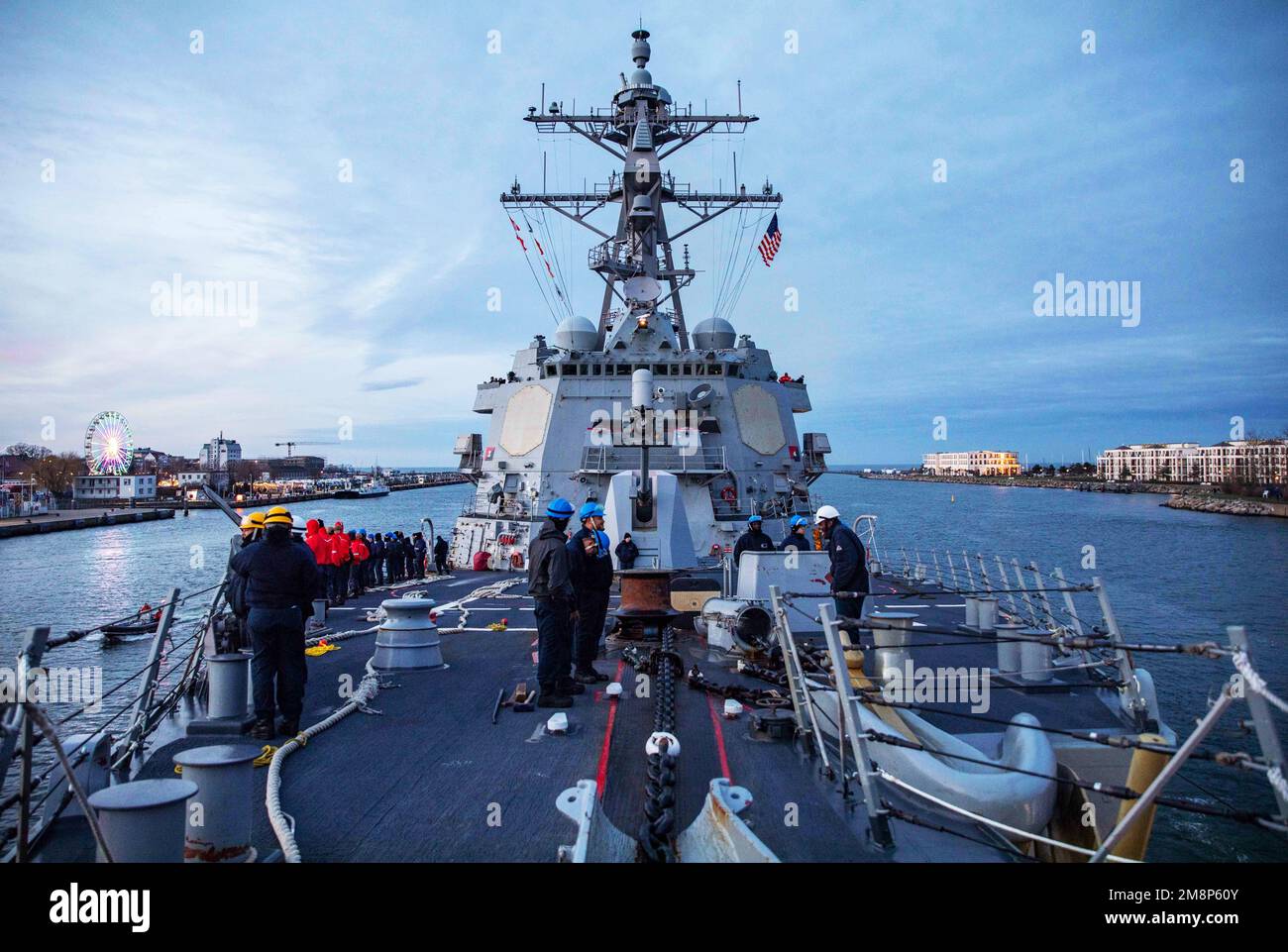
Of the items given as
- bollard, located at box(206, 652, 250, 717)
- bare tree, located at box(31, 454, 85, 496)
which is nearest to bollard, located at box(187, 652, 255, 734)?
bollard, located at box(206, 652, 250, 717)

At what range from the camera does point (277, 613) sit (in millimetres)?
4875

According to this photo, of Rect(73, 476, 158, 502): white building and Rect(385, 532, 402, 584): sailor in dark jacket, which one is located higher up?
Rect(73, 476, 158, 502): white building

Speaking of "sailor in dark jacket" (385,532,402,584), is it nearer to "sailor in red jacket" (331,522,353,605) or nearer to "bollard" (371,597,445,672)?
"sailor in red jacket" (331,522,353,605)

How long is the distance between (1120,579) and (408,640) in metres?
26.1

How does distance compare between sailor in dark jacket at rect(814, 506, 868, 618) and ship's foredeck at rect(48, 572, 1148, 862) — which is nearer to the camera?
ship's foredeck at rect(48, 572, 1148, 862)

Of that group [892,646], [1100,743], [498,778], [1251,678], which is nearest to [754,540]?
[892,646]

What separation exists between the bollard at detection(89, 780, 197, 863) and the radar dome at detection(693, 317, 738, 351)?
15.8 m

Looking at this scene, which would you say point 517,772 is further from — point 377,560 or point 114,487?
point 114,487

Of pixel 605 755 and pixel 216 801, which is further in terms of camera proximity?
pixel 605 755

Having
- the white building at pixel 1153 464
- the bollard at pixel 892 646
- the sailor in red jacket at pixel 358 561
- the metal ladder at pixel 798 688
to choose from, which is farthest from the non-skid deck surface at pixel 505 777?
the white building at pixel 1153 464

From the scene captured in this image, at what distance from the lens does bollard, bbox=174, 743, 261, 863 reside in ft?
9.45

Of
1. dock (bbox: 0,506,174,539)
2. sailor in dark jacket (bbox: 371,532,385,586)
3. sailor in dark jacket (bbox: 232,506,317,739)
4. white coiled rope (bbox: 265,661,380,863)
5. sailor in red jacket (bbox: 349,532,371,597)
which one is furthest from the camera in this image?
dock (bbox: 0,506,174,539)

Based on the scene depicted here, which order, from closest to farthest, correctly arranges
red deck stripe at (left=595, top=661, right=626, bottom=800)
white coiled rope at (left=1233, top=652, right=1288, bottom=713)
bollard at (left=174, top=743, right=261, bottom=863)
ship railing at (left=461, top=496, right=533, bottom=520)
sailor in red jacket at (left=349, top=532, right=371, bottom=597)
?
white coiled rope at (left=1233, top=652, right=1288, bottom=713) → bollard at (left=174, top=743, right=261, bottom=863) → red deck stripe at (left=595, top=661, right=626, bottom=800) → sailor in red jacket at (left=349, top=532, right=371, bottom=597) → ship railing at (left=461, top=496, right=533, bottom=520)
